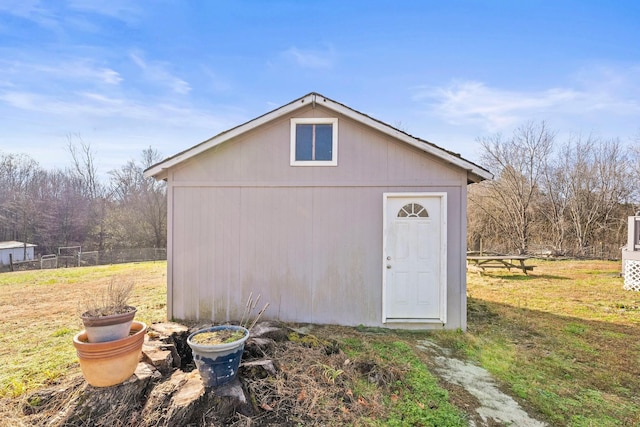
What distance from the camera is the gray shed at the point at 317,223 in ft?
17.6

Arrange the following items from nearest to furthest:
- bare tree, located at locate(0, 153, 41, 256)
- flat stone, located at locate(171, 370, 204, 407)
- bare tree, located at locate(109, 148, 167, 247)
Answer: flat stone, located at locate(171, 370, 204, 407)
bare tree, located at locate(0, 153, 41, 256)
bare tree, located at locate(109, 148, 167, 247)

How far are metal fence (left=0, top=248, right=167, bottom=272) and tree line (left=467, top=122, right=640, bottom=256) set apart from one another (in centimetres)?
2377

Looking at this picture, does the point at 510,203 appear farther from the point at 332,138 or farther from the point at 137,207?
the point at 137,207

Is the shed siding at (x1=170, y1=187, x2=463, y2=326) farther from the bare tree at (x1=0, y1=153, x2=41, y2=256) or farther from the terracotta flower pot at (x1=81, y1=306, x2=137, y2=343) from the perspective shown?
the bare tree at (x1=0, y1=153, x2=41, y2=256)

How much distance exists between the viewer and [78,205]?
27.2 meters

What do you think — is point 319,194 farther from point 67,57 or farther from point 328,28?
point 67,57

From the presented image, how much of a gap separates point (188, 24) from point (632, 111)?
25510 millimetres

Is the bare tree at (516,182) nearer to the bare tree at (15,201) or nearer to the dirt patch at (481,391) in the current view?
the dirt patch at (481,391)

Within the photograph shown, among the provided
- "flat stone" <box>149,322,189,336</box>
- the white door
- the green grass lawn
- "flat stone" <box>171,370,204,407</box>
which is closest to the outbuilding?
"flat stone" <box>149,322,189,336</box>

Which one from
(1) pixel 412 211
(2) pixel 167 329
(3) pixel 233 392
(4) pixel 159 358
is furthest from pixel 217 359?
(1) pixel 412 211

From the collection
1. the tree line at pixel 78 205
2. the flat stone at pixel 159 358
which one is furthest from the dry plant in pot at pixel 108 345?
the tree line at pixel 78 205

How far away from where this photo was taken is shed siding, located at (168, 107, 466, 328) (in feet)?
17.9

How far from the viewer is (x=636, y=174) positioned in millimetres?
19156

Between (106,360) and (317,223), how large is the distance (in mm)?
3608
